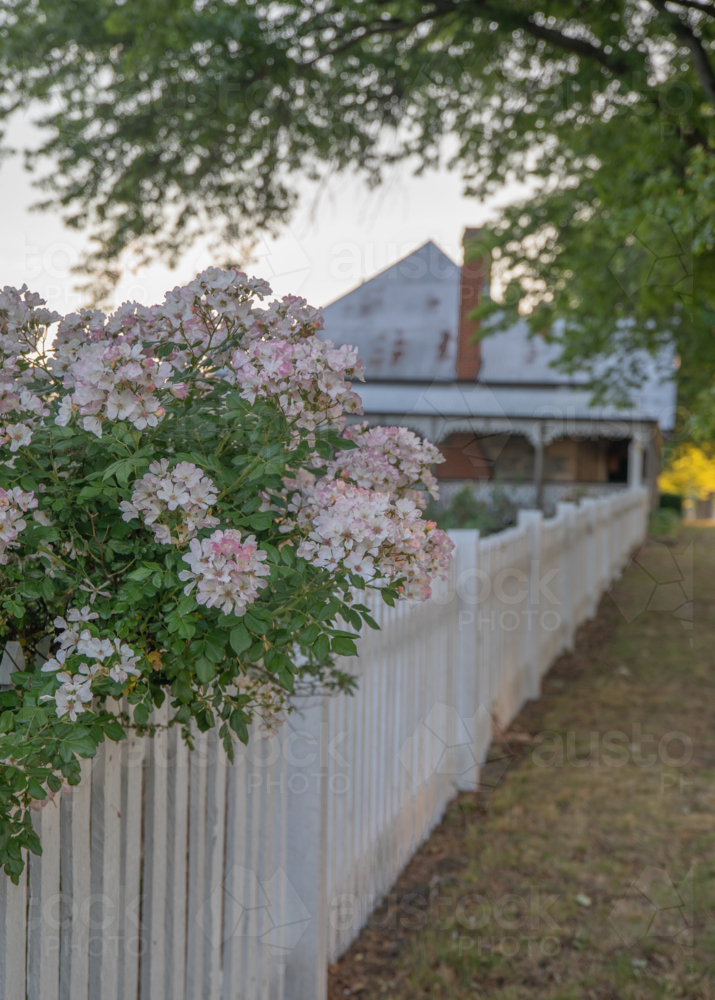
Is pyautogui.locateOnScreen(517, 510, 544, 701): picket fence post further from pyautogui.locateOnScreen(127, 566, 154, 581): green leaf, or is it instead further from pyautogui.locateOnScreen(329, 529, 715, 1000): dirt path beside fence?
pyautogui.locateOnScreen(127, 566, 154, 581): green leaf

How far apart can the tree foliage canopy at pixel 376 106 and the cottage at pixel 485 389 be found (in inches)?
487

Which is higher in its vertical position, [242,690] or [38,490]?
[38,490]

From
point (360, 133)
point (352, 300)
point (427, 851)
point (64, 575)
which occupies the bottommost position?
point (427, 851)

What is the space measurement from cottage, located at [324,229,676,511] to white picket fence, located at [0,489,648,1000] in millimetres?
16655

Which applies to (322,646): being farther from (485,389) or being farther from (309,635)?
(485,389)

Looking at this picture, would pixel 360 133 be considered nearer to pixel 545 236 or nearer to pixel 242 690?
pixel 545 236

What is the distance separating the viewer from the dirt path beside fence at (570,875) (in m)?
2.89

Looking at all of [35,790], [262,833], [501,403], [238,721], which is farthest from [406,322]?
[35,790]

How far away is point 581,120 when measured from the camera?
7.80m

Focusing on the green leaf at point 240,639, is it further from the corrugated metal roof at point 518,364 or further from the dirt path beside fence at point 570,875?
the corrugated metal roof at point 518,364

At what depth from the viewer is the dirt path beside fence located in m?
2.89

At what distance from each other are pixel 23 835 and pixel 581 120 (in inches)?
320

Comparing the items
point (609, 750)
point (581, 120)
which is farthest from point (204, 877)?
point (581, 120)

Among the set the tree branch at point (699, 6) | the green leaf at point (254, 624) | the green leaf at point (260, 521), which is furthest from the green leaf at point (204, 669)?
the tree branch at point (699, 6)
